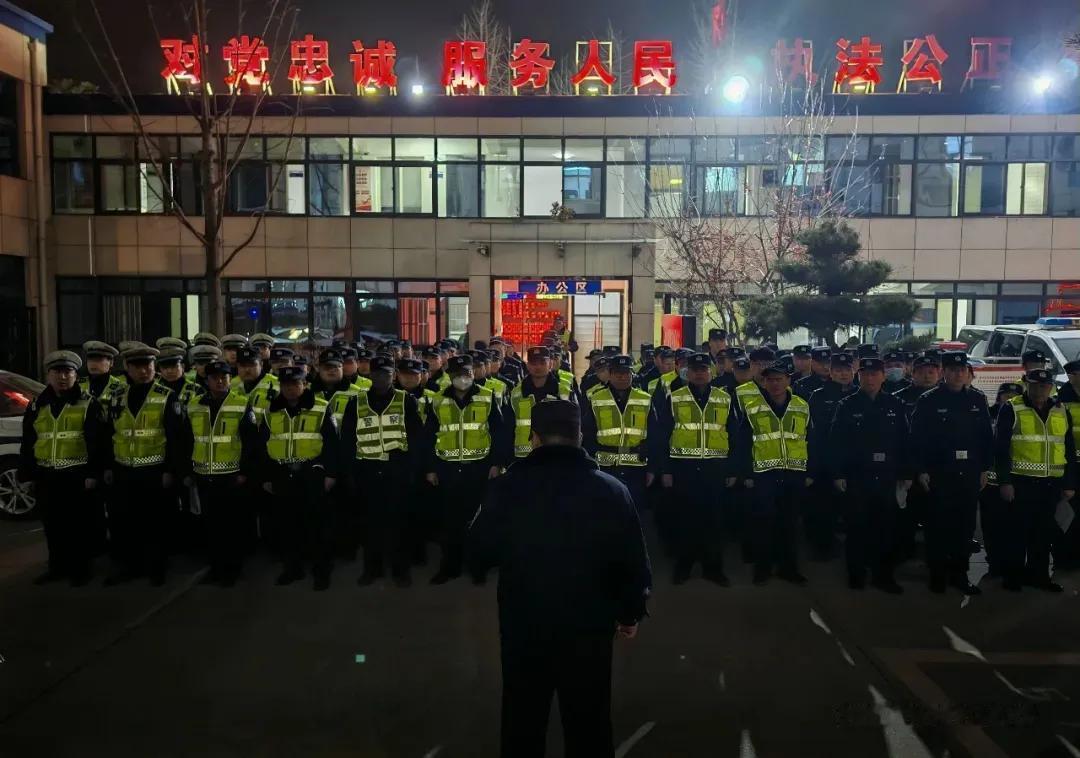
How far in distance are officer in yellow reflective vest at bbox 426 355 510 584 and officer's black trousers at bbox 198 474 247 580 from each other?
1.74 metres

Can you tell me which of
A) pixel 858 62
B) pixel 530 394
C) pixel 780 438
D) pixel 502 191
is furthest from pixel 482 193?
pixel 780 438

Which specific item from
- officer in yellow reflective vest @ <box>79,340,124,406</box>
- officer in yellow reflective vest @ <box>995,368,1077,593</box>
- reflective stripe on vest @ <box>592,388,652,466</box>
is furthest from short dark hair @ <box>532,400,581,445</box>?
officer in yellow reflective vest @ <box>79,340,124,406</box>

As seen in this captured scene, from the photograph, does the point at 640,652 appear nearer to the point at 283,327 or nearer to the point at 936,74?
the point at 283,327

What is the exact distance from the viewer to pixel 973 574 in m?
7.39

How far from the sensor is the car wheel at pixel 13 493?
Result: 9.27 metres

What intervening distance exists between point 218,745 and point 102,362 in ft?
15.6

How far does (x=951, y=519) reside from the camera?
698cm

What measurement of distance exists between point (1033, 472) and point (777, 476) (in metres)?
2.11

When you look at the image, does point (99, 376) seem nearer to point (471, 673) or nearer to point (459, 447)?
point (459, 447)

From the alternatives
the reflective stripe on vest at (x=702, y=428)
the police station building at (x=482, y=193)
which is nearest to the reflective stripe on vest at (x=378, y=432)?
the reflective stripe on vest at (x=702, y=428)

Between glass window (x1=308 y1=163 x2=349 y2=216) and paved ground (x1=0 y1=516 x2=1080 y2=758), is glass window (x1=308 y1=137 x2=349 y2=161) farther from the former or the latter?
paved ground (x1=0 y1=516 x2=1080 y2=758)

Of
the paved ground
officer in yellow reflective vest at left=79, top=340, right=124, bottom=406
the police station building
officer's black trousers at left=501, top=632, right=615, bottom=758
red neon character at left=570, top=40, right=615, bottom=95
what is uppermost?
red neon character at left=570, top=40, right=615, bottom=95

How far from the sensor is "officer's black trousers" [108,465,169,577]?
7.06 meters

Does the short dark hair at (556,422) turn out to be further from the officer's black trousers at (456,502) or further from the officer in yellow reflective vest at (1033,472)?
the officer in yellow reflective vest at (1033,472)
